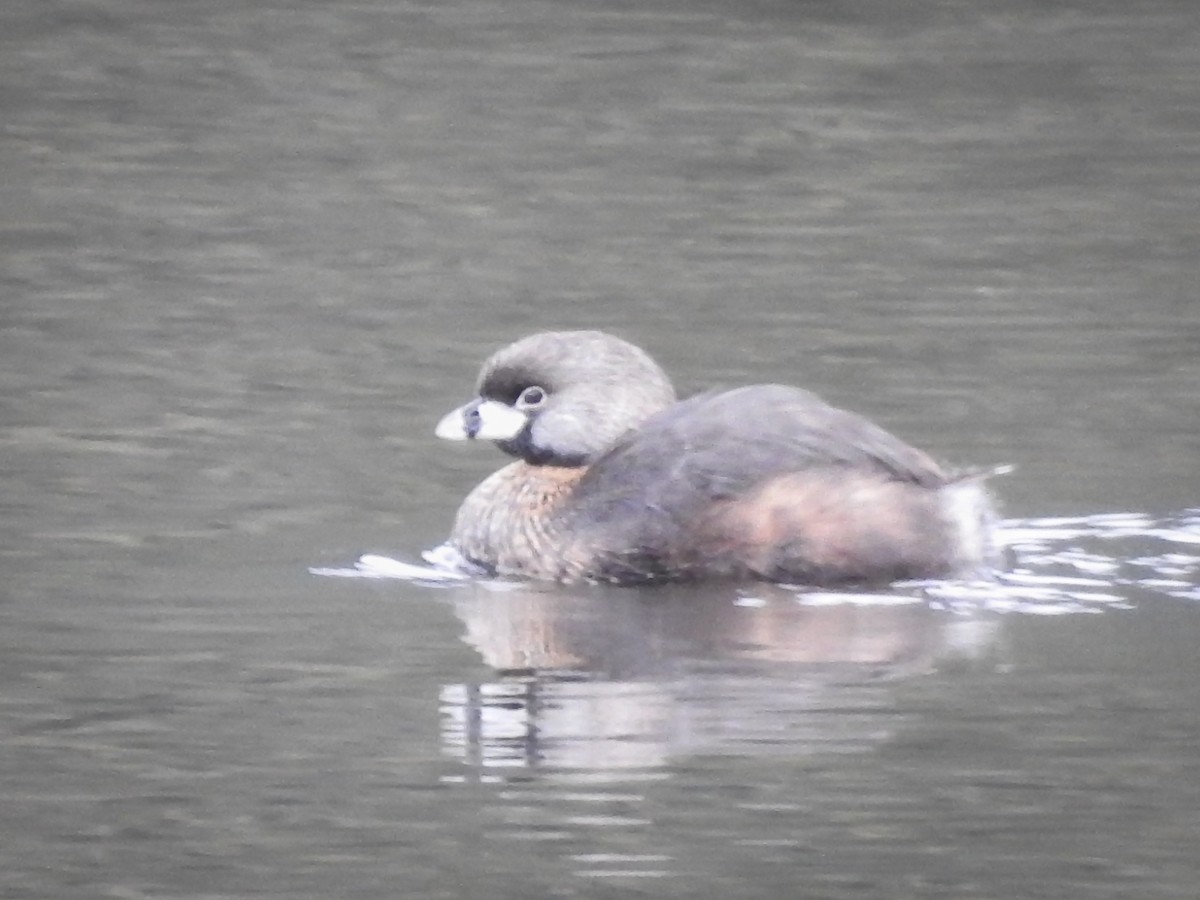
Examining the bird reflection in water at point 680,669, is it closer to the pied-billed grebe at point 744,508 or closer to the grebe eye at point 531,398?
the pied-billed grebe at point 744,508

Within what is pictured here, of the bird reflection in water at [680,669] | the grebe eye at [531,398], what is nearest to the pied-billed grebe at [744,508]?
the bird reflection in water at [680,669]

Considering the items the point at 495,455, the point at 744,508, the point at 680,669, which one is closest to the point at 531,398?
the point at 744,508

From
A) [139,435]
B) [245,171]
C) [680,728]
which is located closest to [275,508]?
[139,435]

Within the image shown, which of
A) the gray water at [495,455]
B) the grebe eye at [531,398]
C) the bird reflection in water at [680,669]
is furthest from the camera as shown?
the grebe eye at [531,398]

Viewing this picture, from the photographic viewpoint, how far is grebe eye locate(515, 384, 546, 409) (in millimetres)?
8672

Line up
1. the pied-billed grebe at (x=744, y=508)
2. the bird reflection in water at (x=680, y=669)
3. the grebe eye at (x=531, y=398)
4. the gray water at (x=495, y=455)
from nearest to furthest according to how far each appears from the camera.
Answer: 1. the gray water at (x=495, y=455)
2. the bird reflection in water at (x=680, y=669)
3. the pied-billed grebe at (x=744, y=508)
4. the grebe eye at (x=531, y=398)

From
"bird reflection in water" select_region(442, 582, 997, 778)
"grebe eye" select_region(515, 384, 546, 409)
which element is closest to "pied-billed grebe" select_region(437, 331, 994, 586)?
"bird reflection in water" select_region(442, 582, 997, 778)

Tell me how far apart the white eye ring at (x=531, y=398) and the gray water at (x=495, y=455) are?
0.43 metres

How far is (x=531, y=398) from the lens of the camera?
869 cm

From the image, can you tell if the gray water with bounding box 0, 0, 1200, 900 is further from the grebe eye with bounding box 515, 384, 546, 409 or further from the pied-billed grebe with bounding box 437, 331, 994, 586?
the grebe eye with bounding box 515, 384, 546, 409

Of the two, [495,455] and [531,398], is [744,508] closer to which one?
[531,398]

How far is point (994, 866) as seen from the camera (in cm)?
551

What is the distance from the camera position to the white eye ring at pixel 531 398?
28.5ft

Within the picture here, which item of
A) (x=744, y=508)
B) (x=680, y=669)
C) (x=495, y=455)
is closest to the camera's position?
(x=680, y=669)
